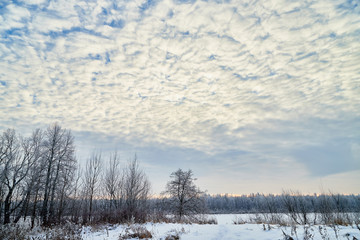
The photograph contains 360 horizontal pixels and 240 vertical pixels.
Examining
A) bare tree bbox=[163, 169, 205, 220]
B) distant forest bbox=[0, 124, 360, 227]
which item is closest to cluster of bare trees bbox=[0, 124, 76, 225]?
distant forest bbox=[0, 124, 360, 227]

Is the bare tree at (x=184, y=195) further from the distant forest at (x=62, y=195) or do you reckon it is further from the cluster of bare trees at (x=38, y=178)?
the cluster of bare trees at (x=38, y=178)

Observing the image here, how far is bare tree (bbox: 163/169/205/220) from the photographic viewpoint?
101 feet

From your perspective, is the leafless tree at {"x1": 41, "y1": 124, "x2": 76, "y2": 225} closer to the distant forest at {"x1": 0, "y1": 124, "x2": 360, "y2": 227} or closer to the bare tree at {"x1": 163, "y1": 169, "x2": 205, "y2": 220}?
the distant forest at {"x1": 0, "y1": 124, "x2": 360, "y2": 227}

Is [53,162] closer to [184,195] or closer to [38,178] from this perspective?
[38,178]

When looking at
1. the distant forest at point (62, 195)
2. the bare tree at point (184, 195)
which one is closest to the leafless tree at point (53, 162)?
the distant forest at point (62, 195)

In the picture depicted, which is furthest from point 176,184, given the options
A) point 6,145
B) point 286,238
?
point 286,238

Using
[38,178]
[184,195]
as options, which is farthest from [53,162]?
[184,195]

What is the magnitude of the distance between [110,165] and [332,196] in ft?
93.9

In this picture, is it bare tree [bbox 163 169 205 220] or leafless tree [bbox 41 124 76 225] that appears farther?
bare tree [bbox 163 169 205 220]

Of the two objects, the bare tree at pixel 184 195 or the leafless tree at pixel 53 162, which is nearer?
the leafless tree at pixel 53 162

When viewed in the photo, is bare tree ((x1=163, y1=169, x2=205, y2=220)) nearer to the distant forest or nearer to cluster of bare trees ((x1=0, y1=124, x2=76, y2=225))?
the distant forest

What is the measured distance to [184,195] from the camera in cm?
3184

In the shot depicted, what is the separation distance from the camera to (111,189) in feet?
101

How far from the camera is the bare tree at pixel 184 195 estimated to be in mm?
30881
